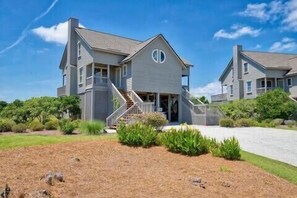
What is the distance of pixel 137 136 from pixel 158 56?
1835 cm

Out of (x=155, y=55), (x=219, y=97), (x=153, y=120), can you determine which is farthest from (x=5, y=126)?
(x=219, y=97)

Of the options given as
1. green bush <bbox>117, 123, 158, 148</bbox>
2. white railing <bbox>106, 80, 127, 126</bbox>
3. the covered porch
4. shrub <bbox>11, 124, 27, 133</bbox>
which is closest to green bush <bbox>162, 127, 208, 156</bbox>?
green bush <bbox>117, 123, 158, 148</bbox>

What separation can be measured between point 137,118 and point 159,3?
6570 millimetres

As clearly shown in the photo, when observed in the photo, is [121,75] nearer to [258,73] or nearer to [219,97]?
[258,73]

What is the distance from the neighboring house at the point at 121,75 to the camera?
26.5m

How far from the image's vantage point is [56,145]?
428 inches

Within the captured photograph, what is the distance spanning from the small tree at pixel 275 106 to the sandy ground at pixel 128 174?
24119mm

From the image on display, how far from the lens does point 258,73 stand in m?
41.2

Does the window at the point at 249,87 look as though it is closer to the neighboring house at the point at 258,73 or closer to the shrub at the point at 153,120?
the neighboring house at the point at 258,73

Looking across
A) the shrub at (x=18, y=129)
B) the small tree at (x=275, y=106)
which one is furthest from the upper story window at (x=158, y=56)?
the shrub at (x=18, y=129)

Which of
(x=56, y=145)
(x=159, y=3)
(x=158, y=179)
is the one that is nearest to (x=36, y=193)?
(x=158, y=179)

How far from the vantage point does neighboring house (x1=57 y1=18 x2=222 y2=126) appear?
87.0 ft

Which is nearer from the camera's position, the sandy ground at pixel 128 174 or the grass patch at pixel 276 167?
the sandy ground at pixel 128 174

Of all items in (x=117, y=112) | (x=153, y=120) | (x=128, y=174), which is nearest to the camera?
(x=128, y=174)
